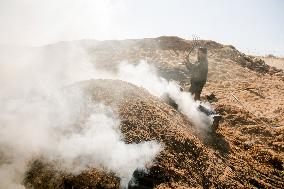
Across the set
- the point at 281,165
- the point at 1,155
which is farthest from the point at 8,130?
the point at 281,165

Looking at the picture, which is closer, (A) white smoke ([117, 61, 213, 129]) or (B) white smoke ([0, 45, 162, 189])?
(B) white smoke ([0, 45, 162, 189])

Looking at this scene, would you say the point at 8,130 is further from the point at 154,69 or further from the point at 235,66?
the point at 235,66

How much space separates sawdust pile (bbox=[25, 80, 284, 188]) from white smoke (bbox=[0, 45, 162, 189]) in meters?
0.22

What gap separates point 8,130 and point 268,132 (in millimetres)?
8416

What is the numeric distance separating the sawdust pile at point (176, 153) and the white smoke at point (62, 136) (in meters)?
0.22

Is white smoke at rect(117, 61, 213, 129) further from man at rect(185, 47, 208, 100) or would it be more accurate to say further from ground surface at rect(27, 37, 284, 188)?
ground surface at rect(27, 37, 284, 188)

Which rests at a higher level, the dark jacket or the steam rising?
the dark jacket

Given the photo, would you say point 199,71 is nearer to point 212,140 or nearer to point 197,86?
point 197,86

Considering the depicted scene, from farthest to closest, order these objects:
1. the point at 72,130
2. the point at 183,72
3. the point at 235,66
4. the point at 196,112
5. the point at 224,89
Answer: the point at 235,66
the point at 183,72
the point at 224,89
the point at 196,112
the point at 72,130

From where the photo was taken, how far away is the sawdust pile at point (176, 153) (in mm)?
6906

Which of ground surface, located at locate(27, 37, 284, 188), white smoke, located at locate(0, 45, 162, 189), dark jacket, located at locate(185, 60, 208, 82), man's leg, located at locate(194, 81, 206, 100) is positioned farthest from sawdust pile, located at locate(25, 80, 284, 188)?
dark jacket, located at locate(185, 60, 208, 82)

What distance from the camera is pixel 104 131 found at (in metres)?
7.83

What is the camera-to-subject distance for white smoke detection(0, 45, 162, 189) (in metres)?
7.08

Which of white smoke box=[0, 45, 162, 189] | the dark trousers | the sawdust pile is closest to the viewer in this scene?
the sawdust pile
